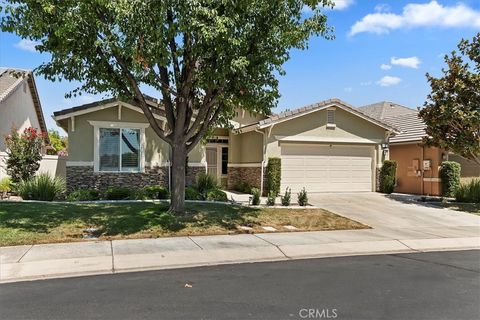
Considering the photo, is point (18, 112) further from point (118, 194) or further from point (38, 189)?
point (118, 194)

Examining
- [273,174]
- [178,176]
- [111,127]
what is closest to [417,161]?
[273,174]

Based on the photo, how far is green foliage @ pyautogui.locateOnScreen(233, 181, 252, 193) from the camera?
20.8 m

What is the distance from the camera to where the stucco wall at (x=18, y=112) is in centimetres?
2097

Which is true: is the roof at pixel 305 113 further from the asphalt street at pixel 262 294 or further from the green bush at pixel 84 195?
the asphalt street at pixel 262 294

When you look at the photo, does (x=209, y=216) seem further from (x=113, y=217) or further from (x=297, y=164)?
(x=297, y=164)

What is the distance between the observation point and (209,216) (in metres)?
13.0

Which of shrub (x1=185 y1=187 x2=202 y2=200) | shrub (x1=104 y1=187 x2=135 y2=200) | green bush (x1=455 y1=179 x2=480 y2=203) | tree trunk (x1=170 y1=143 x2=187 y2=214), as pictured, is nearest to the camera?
tree trunk (x1=170 y1=143 x2=187 y2=214)

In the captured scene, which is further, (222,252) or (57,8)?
(57,8)

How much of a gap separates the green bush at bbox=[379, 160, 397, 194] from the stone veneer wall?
632cm

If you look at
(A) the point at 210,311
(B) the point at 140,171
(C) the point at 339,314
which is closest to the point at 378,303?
(C) the point at 339,314

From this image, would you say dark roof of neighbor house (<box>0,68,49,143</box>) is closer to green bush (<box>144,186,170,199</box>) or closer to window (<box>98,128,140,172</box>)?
window (<box>98,128,140,172</box>)

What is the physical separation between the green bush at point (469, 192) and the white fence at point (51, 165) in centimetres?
1707

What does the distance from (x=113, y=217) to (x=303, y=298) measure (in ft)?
24.9

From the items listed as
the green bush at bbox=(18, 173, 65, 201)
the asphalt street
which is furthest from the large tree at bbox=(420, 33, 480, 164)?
the green bush at bbox=(18, 173, 65, 201)
